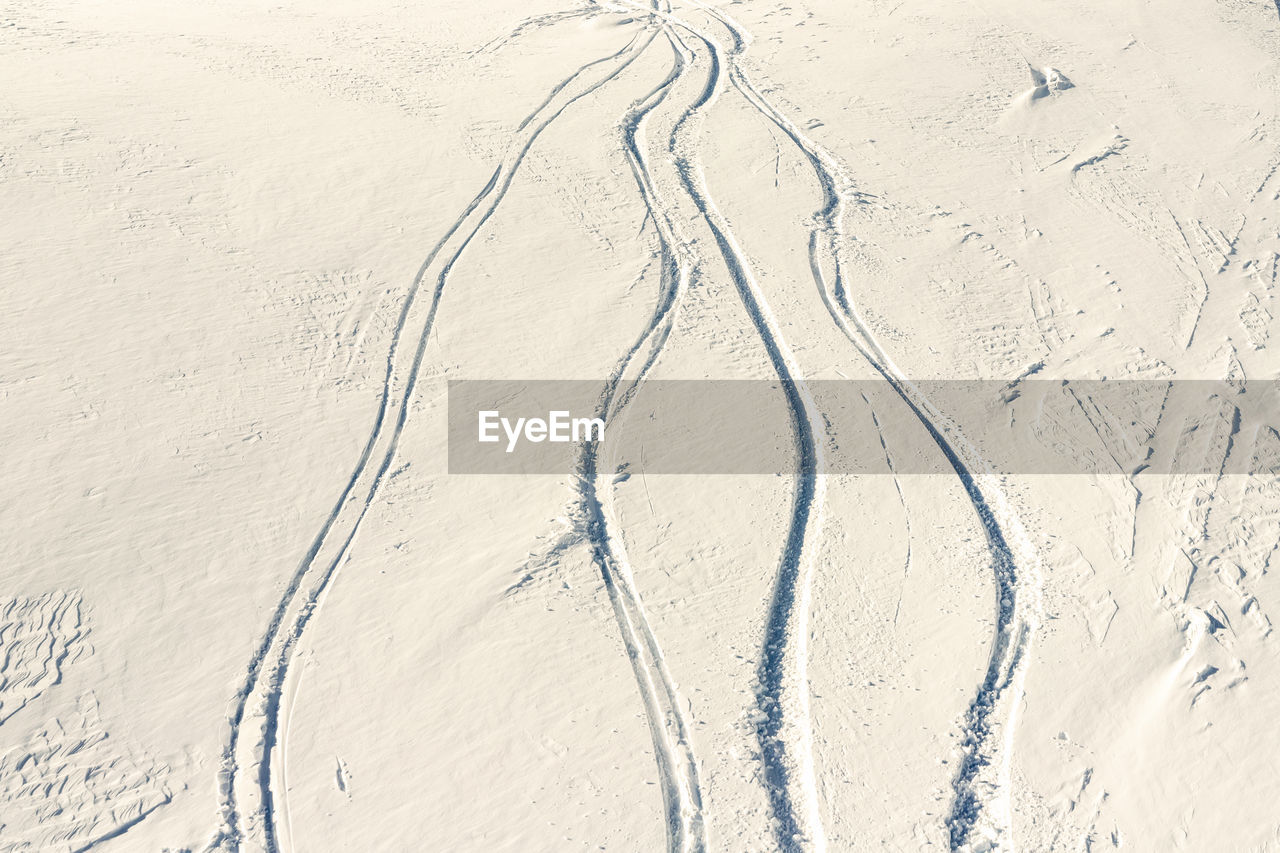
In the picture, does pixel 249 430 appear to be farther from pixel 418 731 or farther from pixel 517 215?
pixel 517 215

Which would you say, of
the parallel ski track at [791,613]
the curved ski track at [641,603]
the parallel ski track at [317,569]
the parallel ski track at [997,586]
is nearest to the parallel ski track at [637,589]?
the curved ski track at [641,603]

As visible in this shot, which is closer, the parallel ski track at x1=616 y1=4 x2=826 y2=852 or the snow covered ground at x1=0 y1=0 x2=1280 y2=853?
the parallel ski track at x1=616 y1=4 x2=826 y2=852

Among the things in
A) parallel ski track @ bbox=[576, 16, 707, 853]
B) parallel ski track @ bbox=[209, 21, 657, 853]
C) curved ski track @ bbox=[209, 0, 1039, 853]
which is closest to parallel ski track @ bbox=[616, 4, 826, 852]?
curved ski track @ bbox=[209, 0, 1039, 853]

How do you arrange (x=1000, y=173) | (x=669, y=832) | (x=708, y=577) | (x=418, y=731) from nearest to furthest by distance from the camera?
(x=669, y=832)
(x=418, y=731)
(x=708, y=577)
(x=1000, y=173)

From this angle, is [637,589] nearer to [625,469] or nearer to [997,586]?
[625,469]

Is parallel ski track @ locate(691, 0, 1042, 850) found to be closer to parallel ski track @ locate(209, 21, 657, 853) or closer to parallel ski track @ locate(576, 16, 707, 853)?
parallel ski track @ locate(576, 16, 707, 853)

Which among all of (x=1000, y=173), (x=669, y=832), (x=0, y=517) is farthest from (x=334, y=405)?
(x=1000, y=173)
